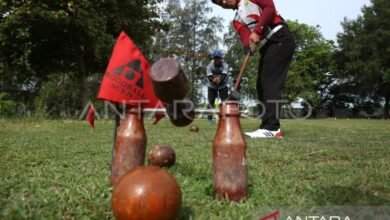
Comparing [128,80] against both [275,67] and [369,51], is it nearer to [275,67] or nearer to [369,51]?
[275,67]

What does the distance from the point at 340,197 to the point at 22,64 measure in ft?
62.4

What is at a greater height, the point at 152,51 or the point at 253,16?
the point at 152,51

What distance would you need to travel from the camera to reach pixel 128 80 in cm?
236

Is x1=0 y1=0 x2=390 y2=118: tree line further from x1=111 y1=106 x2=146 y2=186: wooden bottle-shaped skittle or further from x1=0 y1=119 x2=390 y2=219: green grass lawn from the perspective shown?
x1=111 y1=106 x2=146 y2=186: wooden bottle-shaped skittle

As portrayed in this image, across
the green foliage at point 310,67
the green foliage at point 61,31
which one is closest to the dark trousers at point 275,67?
the green foliage at point 61,31

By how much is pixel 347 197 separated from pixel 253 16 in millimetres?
3909

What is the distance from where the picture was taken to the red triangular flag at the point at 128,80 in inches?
93.0

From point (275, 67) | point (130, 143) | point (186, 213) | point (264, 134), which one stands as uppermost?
point (275, 67)

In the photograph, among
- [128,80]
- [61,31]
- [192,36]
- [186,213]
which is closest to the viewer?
[186,213]

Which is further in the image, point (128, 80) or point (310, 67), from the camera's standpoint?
point (310, 67)

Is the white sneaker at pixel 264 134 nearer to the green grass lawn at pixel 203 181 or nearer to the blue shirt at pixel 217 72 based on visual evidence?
the green grass lawn at pixel 203 181

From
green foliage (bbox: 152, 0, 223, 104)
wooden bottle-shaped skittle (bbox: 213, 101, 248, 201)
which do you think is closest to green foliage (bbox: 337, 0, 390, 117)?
green foliage (bbox: 152, 0, 223, 104)

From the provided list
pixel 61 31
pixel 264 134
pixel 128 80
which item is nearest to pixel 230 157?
pixel 128 80

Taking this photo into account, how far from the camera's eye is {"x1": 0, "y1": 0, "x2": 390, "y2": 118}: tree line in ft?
62.1
